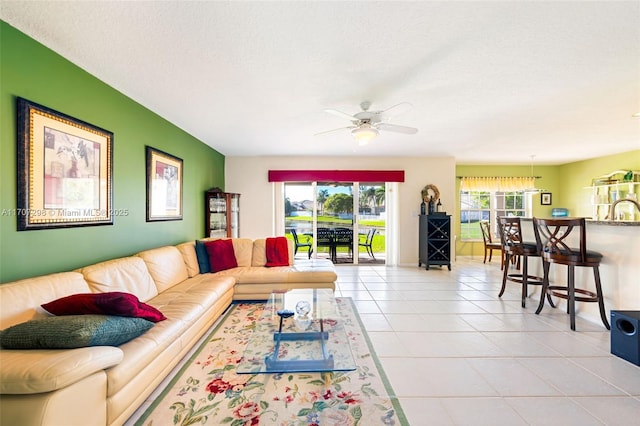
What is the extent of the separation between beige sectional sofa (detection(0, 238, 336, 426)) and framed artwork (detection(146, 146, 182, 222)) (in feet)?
1.95

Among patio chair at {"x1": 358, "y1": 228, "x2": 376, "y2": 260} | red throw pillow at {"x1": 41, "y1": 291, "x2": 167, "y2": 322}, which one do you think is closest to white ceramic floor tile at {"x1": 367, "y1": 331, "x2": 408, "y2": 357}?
red throw pillow at {"x1": 41, "y1": 291, "x2": 167, "y2": 322}

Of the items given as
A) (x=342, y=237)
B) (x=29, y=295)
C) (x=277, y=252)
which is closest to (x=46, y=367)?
(x=29, y=295)

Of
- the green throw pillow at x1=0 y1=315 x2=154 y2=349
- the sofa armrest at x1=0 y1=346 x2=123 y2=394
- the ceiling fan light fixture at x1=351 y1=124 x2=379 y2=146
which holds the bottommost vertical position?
the sofa armrest at x1=0 y1=346 x2=123 y2=394

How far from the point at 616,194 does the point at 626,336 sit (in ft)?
16.7

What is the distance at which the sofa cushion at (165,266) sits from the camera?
274 centimetres

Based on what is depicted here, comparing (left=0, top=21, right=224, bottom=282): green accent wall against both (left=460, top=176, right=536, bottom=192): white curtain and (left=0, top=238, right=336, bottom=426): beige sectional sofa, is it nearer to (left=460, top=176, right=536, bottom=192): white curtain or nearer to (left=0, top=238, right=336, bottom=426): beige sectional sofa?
(left=0, top=238, right=336, bottom=426): beige sectional sofa

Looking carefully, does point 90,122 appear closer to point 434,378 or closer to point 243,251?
point 243,251

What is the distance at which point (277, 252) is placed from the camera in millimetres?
4035

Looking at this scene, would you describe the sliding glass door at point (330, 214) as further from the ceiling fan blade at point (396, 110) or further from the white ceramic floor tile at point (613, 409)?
the white ceramic floor tile at point (613, 409)

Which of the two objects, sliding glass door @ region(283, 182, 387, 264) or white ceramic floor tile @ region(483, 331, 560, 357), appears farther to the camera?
sliding glass door @ region(283, 182, 387, 264)

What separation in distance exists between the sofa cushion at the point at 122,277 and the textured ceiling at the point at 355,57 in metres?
1.66

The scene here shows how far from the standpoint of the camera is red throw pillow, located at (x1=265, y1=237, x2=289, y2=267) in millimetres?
3976

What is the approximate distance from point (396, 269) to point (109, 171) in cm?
496

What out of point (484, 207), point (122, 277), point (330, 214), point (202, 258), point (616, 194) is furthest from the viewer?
point (484, 207)
